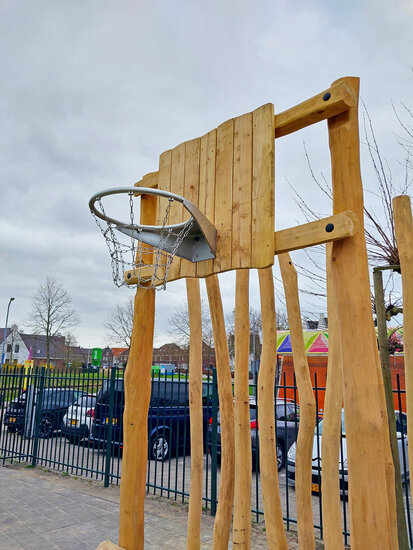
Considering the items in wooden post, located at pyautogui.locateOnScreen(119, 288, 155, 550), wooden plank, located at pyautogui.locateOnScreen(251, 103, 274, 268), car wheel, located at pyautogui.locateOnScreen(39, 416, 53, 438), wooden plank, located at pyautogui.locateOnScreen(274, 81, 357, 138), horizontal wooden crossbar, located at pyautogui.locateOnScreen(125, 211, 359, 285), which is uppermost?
wooden plank, located at pyautogui.locateOnScreen(274, 81, 357, 138)

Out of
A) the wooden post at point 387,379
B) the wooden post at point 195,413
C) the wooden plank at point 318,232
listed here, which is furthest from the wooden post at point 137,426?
the wooden post at point 387,379

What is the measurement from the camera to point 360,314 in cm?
180

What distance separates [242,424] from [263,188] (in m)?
1.67

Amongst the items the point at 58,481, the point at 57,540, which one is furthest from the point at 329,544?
the point at 58,481

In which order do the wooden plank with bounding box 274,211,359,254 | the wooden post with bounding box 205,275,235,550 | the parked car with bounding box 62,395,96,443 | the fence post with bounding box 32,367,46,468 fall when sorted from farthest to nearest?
the fence post with bounding box 32,367,46,468, the parked car with bounding box 62,395,96,443, the wooden post with bounding box 205,275,235,550, the wooden plank with bounding box 274,211,359,254

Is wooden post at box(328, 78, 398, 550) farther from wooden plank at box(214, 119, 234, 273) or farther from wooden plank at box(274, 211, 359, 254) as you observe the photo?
wooden plank at box(214, 119, 234, 273)

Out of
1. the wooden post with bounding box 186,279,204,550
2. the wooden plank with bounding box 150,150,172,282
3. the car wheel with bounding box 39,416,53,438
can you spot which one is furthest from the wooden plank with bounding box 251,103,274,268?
the car wheel with bounding box 39,416,53,438

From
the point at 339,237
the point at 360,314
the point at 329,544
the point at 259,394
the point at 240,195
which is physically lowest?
the point at 329,544

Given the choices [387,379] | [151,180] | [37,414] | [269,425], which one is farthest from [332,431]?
[37,414]

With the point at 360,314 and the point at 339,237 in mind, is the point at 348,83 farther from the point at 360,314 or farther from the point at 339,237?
the point at 360,314

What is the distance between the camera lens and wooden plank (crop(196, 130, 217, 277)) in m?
2.40

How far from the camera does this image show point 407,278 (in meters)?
2.34

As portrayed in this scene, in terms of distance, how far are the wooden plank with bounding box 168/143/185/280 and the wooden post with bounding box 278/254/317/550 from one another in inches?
32.2

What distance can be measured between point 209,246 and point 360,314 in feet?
3.06
